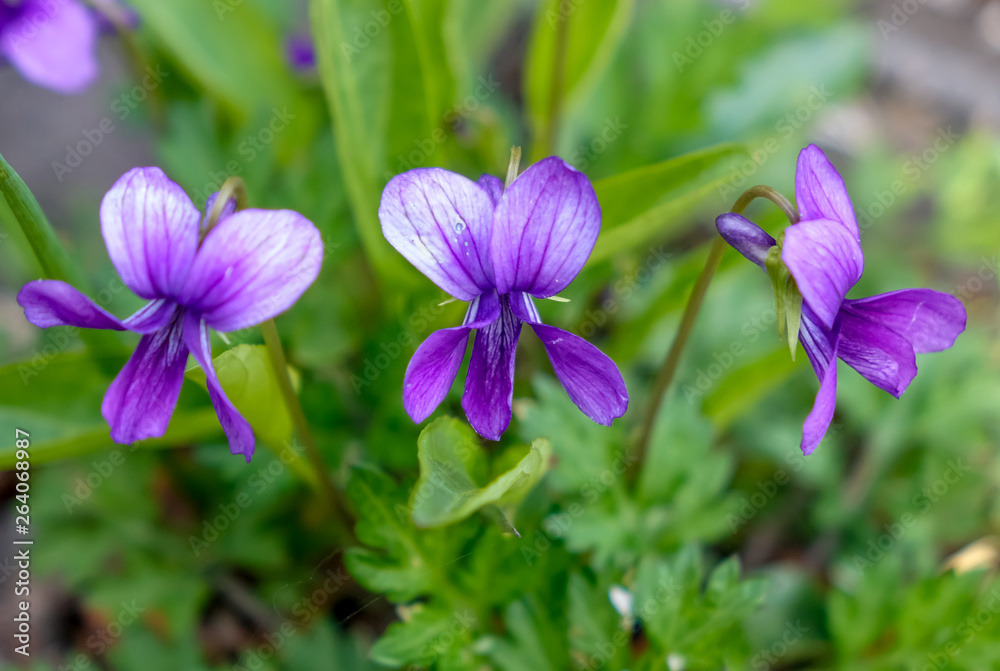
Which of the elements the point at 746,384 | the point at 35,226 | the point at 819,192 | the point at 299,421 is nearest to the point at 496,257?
the point at 819,192

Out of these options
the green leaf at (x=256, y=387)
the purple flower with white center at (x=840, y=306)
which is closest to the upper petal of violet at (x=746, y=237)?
the purple flower with white center at (x=840, y=306)

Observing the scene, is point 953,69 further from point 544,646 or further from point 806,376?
point 544,646

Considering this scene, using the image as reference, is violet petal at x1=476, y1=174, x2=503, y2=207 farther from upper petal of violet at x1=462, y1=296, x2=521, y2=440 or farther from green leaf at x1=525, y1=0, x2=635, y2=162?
green leaf at x1=525, y1=0, x2=635, y2=162

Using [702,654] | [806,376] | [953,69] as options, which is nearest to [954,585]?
[702,654]

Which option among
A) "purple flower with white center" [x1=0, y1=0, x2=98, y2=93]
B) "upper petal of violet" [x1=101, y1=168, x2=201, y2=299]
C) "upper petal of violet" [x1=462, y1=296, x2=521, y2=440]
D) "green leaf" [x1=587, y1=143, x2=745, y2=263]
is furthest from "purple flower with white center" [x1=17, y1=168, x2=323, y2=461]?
"purple flower with white center" [x1=0, y1=0, x2=98, y2=93]

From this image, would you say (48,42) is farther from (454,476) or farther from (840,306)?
(840,306)

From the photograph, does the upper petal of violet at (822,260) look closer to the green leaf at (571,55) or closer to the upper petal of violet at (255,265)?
the upper petal of violet at (255,265)
